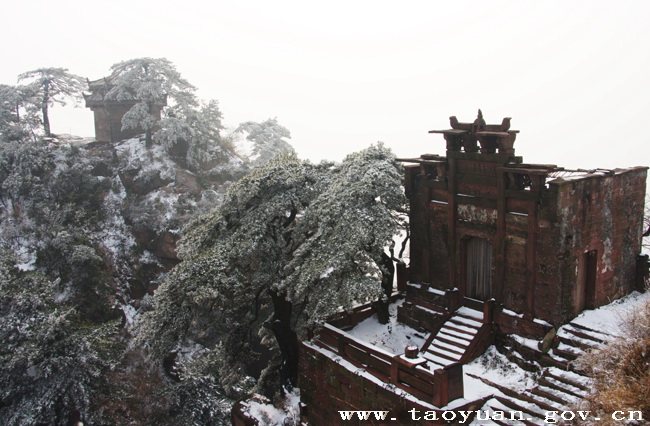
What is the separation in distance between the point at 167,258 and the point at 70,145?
11603 millimetres

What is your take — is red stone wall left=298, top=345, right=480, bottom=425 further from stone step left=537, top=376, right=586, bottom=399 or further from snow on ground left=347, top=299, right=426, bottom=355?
stone step left=537, top=376, right=586, bottom=399

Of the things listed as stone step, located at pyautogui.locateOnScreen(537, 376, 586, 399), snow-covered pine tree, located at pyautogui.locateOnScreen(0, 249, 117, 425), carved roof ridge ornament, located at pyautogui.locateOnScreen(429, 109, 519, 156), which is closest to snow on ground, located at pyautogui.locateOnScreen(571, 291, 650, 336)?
stone step, located at pyautogui.locateOnScreen(537, 376, 586, 399)

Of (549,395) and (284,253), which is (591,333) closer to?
(549,395)

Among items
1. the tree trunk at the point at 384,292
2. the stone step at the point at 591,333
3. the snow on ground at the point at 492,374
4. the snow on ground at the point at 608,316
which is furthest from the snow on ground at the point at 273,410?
the snow on ground at the point at 608,316

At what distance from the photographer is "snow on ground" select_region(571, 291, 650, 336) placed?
13000mm

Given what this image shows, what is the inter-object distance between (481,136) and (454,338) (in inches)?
220

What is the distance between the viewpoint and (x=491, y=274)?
1473 centimetres

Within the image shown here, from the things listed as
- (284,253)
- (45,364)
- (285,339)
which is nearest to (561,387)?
(285,339)

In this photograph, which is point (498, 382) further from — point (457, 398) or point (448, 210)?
point (448, 210)

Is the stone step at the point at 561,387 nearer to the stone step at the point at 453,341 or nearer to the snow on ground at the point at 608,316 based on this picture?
the snow on ground at the point at 608,316

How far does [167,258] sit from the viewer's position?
31156mm

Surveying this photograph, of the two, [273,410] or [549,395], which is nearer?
[549,395]

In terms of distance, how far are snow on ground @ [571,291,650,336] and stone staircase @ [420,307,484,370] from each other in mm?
2600

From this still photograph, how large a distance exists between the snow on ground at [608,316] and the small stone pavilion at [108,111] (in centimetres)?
3253
